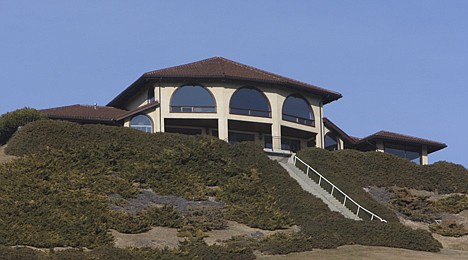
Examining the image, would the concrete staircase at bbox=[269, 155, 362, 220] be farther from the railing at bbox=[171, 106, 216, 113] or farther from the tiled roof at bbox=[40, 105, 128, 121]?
the tiled roof at bbox=[40, 105, 128, 121]

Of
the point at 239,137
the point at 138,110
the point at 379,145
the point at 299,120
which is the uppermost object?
the point at 138,110

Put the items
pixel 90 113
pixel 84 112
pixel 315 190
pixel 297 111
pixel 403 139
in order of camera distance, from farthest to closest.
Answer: pixel 403 139 < pixel 297 111 < pixel 84 112 < pixel 90 113 < pixel 315 190

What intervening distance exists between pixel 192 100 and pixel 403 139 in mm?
15913

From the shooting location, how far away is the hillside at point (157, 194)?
3841 centimetres

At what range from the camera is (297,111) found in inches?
2598

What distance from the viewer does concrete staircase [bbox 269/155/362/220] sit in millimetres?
47688

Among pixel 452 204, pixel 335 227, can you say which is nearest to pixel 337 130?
pixel 452 204

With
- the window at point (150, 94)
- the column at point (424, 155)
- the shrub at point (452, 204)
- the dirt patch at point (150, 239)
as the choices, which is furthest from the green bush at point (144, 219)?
the column at point (424, 155)

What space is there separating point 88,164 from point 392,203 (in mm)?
15896

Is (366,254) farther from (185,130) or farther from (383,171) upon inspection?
(185,130)

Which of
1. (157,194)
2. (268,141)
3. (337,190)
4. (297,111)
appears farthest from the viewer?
(297,111)

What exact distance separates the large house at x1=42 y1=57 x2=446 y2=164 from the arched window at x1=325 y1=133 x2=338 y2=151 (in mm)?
71

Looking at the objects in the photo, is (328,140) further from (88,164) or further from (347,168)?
(88,164)

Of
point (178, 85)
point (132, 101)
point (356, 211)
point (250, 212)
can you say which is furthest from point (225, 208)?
point (132, 101)
